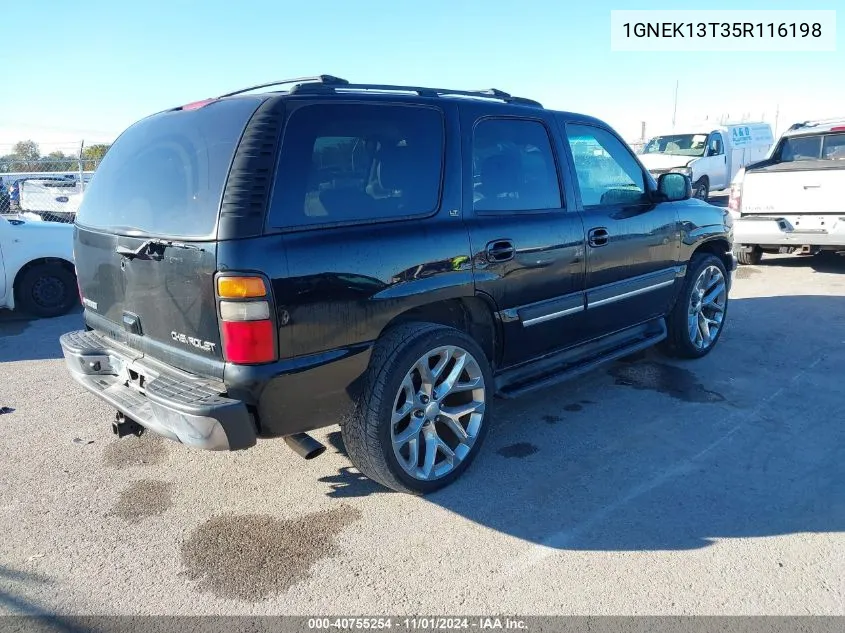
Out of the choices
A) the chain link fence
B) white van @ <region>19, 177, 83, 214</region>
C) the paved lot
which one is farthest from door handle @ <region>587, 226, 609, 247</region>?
white van @ <region>19, 177, 83, 214</region>

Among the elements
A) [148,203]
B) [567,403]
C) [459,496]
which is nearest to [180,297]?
[148,203]

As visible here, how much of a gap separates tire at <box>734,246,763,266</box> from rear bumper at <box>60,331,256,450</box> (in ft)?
27.7

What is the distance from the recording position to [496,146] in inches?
142

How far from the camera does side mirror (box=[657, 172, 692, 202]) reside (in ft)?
15.2

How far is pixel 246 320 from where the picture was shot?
2.53 metres

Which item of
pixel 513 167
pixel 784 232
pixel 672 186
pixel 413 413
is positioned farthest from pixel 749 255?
pixel 413 413

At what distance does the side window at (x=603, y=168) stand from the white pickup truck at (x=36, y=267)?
18.6ft

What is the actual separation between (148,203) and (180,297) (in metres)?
0.58

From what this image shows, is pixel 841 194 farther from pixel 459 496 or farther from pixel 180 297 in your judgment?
pixel 180 297

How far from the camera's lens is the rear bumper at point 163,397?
256 cm

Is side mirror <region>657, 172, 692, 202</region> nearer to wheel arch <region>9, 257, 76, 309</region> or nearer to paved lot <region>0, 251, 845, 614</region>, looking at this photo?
paved lot <region>0, 251, 845, 614</region>

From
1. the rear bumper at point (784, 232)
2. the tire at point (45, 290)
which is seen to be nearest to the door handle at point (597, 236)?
the rear bumper at point (784, 232)

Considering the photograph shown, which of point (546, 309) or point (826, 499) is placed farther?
point (546, 309)

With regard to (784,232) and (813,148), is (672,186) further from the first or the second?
(813,148)
